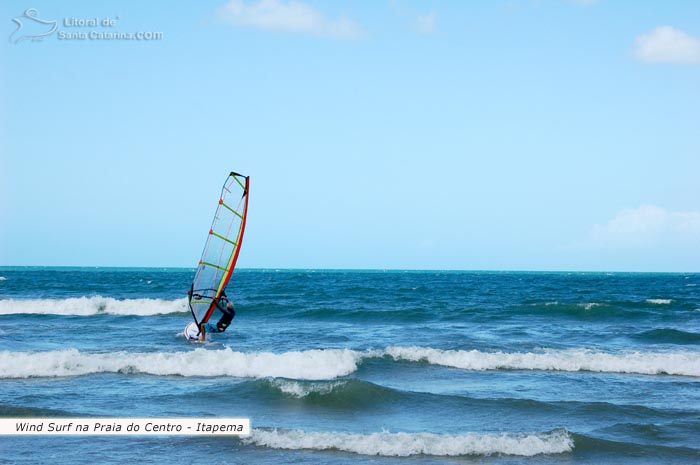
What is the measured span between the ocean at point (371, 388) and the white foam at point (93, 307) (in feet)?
14.6

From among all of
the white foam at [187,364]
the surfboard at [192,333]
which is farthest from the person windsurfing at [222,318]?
the white foam at [187,364]

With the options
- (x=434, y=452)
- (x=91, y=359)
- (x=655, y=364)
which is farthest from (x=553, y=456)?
(x=91, y=359)

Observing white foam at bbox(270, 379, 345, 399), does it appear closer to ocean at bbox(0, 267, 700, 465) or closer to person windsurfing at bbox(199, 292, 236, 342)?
ocean at bbox(0, 267, 700, 465)

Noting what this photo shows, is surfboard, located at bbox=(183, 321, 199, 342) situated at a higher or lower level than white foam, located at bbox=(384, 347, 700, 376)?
higher

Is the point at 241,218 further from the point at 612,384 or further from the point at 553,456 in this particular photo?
the point at 612,384

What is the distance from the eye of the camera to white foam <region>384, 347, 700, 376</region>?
16.6 meters

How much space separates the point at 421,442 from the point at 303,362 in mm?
7438

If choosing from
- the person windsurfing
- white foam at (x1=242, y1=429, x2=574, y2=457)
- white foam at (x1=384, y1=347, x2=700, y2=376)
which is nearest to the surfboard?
the person windsurfing

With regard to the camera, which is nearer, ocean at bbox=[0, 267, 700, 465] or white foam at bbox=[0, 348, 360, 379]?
ocean at bbox=[0, 267, 700, 465]

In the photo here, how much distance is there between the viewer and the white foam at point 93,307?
31.7 m

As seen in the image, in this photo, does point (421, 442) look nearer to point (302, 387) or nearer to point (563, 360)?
point (302, 387)

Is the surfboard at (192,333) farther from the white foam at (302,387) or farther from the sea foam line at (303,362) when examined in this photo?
the sea foam line at (303,362)

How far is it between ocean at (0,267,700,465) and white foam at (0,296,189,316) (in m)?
4.44

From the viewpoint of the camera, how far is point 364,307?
32.4m
